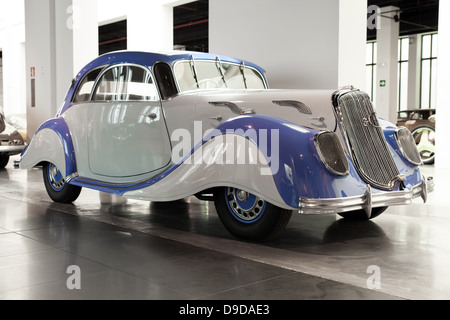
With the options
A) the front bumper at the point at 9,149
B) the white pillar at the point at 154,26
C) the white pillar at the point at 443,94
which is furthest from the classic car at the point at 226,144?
the white pillar at the point at 154,26

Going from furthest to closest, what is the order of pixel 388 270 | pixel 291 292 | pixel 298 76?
1. pixel 298 76
2. pixel 388 270
3. pixel 291 292

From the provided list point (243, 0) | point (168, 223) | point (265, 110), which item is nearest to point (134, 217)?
point (168, 223)

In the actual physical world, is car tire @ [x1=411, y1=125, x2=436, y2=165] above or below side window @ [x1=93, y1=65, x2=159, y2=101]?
below

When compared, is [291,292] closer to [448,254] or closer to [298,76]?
[448,254]

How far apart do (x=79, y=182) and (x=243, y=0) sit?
4458mm

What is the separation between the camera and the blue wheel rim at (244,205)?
153 inches

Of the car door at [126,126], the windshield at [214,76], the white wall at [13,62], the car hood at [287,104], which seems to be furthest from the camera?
the white wall at [13,62]

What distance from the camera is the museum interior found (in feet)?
10.4

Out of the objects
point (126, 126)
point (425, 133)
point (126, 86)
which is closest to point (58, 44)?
point (126, 86)

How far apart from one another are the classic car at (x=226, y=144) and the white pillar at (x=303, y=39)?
186 cm

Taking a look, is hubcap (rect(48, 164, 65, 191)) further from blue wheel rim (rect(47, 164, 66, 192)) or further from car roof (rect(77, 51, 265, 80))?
car roof (rect(77, 51, 265, 80))

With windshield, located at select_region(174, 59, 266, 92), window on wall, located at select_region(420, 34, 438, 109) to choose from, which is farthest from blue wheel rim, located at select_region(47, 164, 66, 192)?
window on wall, located at select_region(420, 34, 438, 109)

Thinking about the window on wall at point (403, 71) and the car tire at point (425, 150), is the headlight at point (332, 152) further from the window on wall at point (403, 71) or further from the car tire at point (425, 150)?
the window on wall at point (403, 71)

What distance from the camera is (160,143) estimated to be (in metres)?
4.71
